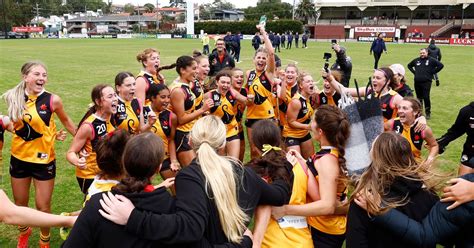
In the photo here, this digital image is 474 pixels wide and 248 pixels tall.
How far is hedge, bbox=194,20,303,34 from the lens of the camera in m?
69.9

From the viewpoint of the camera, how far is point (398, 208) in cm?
263

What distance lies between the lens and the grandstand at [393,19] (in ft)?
210

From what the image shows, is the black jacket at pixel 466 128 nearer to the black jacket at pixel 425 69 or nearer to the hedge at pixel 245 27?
the black jacket at pixel 425 69

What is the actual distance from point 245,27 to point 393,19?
92.2 feet

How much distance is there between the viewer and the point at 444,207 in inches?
99.3

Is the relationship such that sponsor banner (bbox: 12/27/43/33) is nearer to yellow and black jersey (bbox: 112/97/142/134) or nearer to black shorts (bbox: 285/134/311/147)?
yellow and black jersey (bbox: 112/97/142/134)

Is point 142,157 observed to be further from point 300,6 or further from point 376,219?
point 300,6

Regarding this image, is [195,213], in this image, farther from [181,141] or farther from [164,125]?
[181,141]

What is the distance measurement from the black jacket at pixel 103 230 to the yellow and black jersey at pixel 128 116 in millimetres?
2897

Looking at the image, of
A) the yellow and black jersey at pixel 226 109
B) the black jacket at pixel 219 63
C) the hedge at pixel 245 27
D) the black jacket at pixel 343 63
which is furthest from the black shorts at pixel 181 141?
the hedge at pixel 245 27

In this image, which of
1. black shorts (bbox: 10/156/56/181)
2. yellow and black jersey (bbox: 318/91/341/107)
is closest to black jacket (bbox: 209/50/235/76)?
yellow and black jersey (bbox: 318/91/341/107)

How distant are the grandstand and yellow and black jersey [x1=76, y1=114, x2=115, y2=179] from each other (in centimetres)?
6135

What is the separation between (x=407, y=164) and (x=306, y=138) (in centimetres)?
399

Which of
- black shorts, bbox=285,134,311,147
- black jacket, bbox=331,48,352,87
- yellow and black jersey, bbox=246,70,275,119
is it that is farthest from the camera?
black jacket, bbox=331,48,352,87
